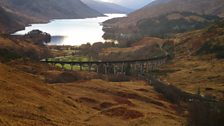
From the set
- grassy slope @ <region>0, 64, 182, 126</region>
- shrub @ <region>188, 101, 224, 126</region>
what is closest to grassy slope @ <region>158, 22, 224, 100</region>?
grassy slope @ <region>0, 64, 182, 126</region>

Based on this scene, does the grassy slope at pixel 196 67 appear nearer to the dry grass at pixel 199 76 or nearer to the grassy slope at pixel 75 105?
the dry grass at pixel 199 76

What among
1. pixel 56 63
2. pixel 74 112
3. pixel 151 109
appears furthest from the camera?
pixel 56 63

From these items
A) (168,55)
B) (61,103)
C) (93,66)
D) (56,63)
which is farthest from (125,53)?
(61,103)

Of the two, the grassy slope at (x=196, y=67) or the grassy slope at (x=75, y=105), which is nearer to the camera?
the grassy slope at (x=75, y=105)

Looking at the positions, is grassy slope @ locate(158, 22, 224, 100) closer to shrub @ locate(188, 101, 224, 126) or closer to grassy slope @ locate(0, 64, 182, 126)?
grassy slope @ locate(0, 64, 182, 126)

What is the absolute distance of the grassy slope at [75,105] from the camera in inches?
1574

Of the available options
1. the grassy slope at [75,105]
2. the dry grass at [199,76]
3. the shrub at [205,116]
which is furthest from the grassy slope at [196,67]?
the shrub at [205,116]

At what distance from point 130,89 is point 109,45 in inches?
→ 4415

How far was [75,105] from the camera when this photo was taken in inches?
2060

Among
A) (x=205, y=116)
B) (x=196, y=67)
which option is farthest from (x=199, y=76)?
(x=205, y=116)

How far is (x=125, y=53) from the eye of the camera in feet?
518

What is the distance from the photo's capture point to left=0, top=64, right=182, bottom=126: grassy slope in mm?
39969

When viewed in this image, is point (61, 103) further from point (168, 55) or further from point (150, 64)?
point (168, 55)

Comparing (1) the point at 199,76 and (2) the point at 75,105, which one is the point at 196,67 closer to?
(1) the point at 199,76
